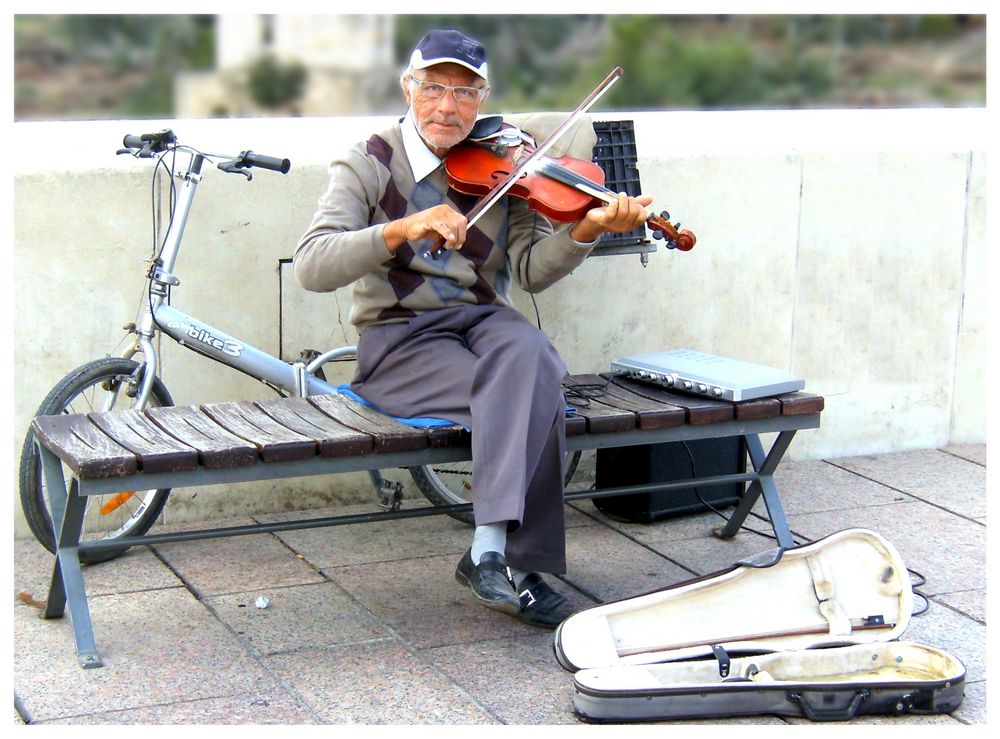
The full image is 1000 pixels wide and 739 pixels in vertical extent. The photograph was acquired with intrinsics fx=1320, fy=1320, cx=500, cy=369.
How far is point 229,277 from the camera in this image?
12.5 ft

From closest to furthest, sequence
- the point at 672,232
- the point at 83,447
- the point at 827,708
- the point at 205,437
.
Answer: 1. the point at 827,708
2. the point at 83,447
3. the point at 205,437
4. the point at 672,232

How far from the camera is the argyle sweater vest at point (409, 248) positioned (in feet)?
10.4

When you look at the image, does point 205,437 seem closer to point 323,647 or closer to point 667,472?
point 323,647

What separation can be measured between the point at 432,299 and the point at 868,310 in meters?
1.96

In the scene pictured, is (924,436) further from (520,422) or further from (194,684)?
(194,684)

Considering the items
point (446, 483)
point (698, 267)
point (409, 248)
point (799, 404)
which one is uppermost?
point (409, 248)

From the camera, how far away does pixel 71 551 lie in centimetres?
297

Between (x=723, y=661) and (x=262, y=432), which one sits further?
(x=262, y=432)

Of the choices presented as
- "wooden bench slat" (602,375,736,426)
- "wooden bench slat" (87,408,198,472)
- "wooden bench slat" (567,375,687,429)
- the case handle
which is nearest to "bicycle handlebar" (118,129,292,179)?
"wooden bench slat" (87,408,198,472)

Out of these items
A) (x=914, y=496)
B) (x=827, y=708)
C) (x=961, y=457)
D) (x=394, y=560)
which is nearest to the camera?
(x=827, y=708)

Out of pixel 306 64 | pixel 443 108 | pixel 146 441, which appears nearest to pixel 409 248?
pixel 443 108

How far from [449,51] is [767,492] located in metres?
1.50

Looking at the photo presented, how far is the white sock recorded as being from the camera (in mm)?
3004

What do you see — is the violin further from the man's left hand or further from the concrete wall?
the concrete wall
